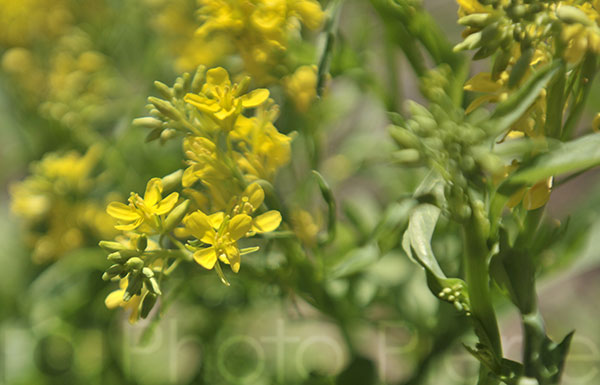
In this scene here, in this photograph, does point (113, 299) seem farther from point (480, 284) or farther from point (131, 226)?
point (480, 284)

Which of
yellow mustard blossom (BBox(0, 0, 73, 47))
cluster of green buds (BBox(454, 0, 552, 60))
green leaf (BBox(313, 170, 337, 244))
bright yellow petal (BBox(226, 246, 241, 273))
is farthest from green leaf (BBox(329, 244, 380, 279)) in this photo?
yellow mustard blossom (BBox(0, 0, 73, 47))

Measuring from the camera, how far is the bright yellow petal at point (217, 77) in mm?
535

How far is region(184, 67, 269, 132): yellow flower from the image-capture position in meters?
0.52

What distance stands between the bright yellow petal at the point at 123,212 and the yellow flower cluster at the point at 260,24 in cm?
23

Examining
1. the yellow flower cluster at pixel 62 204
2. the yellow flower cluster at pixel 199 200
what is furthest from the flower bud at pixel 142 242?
the yellow flower cluster at pixel 62 204

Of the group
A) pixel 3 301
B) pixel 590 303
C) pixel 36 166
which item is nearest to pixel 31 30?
pixel 36 166

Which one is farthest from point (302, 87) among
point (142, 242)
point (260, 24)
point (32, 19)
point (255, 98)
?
point (32, 19)

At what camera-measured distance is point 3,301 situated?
1108mm

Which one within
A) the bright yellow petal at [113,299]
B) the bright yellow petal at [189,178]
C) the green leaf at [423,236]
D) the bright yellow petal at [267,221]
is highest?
the green leaf at [423,236]

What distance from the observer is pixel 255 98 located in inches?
21.3

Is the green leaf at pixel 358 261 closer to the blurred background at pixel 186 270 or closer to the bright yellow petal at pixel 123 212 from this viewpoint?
the blurred background at pixel 186 270

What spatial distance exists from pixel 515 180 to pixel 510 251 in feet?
0.25

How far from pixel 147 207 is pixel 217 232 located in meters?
0.06

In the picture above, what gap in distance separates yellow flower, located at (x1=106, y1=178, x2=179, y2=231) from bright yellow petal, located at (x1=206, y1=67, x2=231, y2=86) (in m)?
0.10
